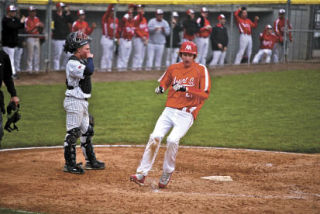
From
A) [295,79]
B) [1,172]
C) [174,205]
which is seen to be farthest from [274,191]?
[295,79]

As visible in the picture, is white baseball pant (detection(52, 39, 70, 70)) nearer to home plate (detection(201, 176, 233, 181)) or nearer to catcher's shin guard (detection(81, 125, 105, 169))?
catcher's shin guard (detection(81, 125, 105, 169))

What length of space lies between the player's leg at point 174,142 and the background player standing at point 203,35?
497 inches

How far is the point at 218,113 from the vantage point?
15.6m

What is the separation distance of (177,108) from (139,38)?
12428 mm

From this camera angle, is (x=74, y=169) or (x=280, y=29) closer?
(x=74, y=169)

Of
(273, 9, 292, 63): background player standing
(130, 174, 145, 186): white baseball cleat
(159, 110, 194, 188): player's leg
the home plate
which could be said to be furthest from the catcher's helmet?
(273, 9, 292, 63): background player standing

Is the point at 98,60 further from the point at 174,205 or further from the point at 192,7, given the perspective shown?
the point at 174,205

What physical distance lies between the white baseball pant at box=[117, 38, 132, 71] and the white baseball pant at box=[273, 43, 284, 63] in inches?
211

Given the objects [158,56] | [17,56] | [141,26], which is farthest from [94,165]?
[158,56]

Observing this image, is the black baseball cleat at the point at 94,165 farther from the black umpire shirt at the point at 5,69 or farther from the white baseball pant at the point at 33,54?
the white baseball pant at the point at 33,54

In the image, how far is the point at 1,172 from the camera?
29.3 ft

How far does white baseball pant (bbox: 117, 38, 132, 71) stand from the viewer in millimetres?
20234

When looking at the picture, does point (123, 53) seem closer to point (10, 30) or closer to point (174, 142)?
point (10, 30)

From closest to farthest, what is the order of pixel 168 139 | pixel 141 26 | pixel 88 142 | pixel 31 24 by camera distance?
1. pixel 168 139
2. pixel 88 142
3. pixel 31 24
4. pixel 141 26
